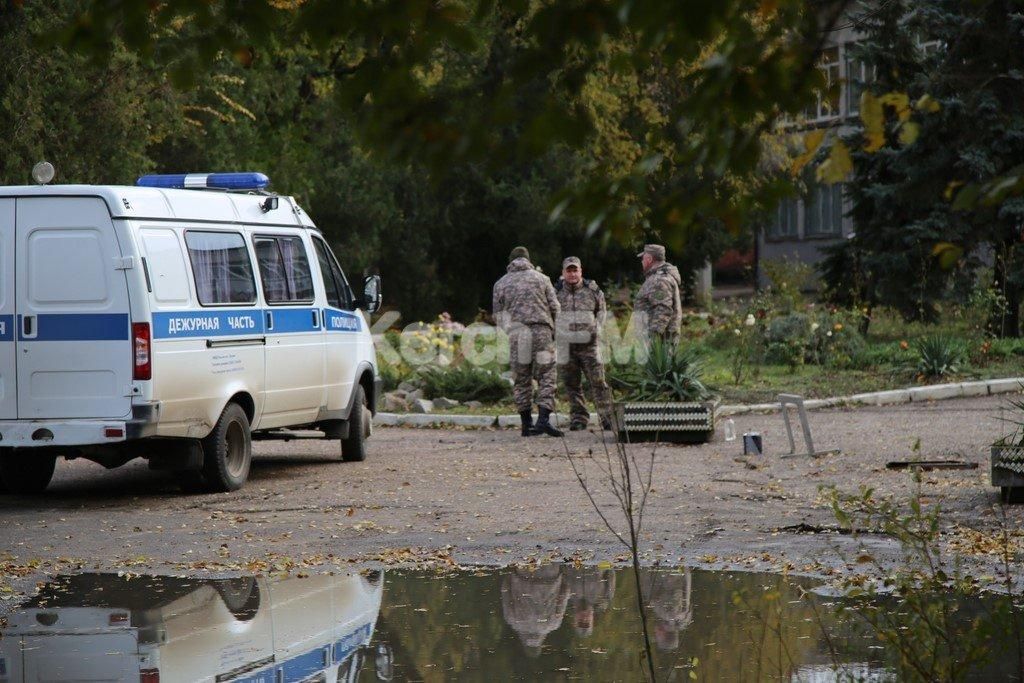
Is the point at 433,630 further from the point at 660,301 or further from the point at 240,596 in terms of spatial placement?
the point at 660,301

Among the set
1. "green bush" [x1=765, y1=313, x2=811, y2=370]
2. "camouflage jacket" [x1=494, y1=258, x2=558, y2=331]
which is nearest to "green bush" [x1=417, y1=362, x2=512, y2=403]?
"camouflage jacket" [x1=494, y1=258, x2=558, y2=331]

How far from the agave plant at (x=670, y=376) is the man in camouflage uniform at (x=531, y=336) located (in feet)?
3.04

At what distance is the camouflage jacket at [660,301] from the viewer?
58.3 feet

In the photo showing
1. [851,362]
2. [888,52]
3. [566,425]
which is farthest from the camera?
[888,52]

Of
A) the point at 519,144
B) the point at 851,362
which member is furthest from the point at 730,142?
the point at 851,362

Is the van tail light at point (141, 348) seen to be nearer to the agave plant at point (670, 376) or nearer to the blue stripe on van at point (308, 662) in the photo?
the blue stripe on van at point (308, 662)

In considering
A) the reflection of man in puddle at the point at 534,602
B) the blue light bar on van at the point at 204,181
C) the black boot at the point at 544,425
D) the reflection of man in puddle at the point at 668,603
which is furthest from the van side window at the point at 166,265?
the black boot at the point at 544,425

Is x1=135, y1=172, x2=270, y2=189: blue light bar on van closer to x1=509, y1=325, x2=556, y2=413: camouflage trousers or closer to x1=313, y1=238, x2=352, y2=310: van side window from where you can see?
x1=313, y1=238, x2=352, y2=310: van side window

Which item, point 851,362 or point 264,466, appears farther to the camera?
point 851,362

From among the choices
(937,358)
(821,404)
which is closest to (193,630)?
(821,404)

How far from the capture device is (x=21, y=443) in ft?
37.8

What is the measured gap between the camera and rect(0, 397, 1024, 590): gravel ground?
9477mm

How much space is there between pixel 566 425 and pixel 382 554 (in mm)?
8133

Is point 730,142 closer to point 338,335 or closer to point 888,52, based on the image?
point 338,335
